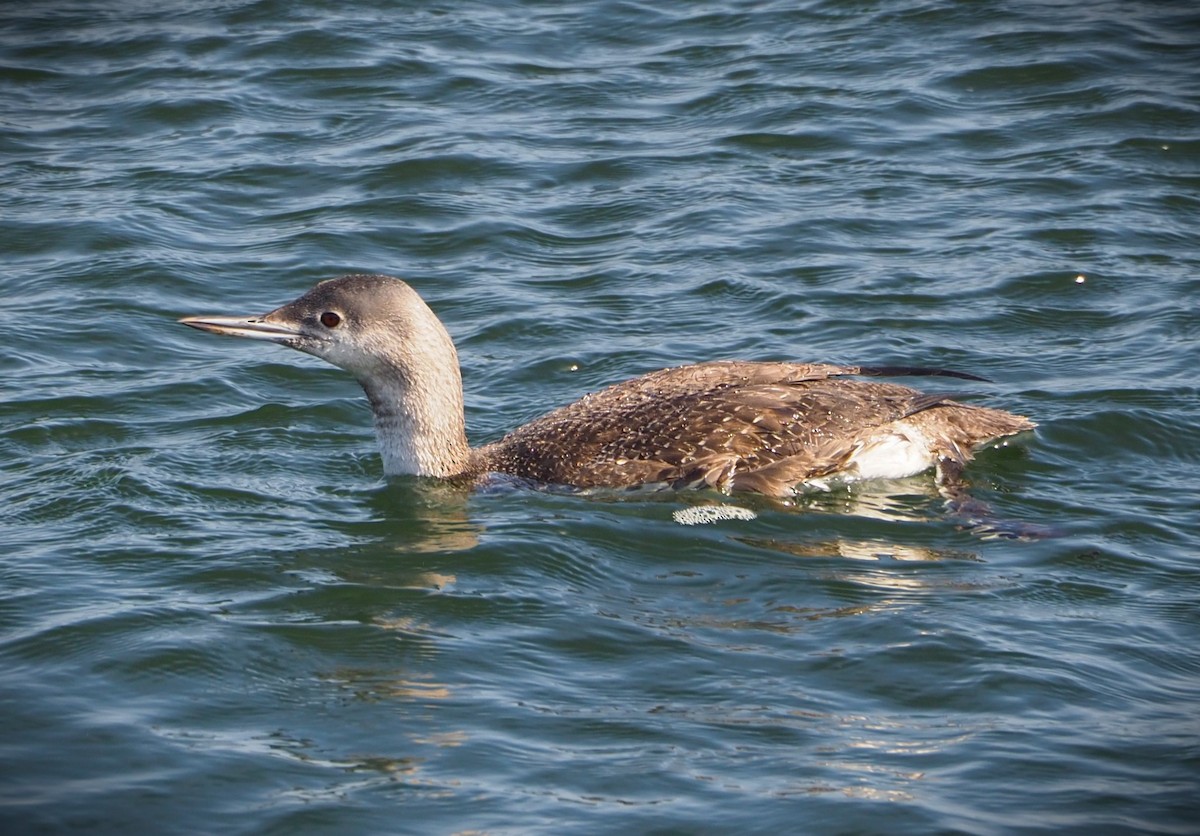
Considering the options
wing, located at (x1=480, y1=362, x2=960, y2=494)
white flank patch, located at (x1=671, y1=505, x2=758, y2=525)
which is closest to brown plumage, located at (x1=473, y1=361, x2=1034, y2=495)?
wing, located at (x1=480, y1=362, x2=960, y2=494)

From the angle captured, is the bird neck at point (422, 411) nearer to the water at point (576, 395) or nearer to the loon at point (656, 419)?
the loon at point (656, 419)

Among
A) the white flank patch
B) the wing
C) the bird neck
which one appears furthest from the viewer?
the bird neck

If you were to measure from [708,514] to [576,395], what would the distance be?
191 cm

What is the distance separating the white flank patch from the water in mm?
89

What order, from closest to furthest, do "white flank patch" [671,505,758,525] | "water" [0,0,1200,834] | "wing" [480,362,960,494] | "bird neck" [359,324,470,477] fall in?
1. "water" [0,0,1200,834]
2. "white flank patch" [671,505,758,525]
3. "wing" [480,362,960,494]
4. "bird neck" [359,324,470,477]

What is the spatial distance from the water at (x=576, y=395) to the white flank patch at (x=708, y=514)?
89mm

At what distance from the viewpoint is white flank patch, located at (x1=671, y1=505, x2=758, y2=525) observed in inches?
293

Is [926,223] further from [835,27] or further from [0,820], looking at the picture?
[0,820]

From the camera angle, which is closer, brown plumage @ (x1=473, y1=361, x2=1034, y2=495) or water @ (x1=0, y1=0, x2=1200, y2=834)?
water @ (x1=0, y1=0, x2=1200, y2=834)

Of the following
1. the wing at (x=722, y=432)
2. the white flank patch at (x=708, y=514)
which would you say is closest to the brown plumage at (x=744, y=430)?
Answer: the wing at (x=722, y=432)

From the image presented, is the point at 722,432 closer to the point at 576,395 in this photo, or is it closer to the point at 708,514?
the point at 708,514

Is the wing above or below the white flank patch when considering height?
above

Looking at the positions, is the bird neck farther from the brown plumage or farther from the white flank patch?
the white flank patch

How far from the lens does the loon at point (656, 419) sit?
7664 millimetres
